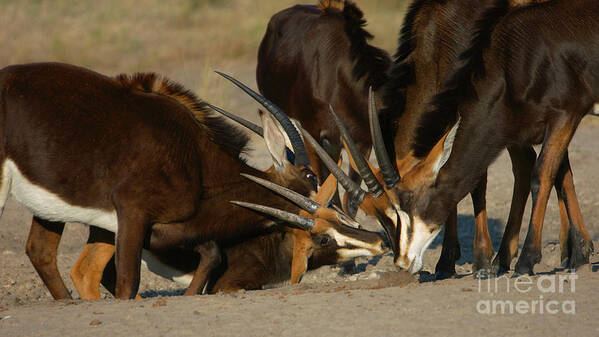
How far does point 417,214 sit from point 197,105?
6.42 ft

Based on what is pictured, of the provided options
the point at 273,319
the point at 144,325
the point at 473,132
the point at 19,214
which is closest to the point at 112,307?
the point at 144,325

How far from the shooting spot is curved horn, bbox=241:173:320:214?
6785 mm

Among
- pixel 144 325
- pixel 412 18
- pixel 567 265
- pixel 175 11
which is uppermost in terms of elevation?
pixel 175 11

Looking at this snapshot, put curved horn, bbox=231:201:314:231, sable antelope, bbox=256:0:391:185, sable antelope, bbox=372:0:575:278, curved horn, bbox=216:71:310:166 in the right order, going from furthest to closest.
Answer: sable antelope, bbox=256:0:391:185
sable antelope, bbox=372:0:575:278
curved horn, bbox=216:71:310:166
curved horn, bbox=231:201:314:231

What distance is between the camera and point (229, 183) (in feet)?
22.7

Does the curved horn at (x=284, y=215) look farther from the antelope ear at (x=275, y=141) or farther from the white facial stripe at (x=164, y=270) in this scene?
the white facial stripe at (x=164, y=270)

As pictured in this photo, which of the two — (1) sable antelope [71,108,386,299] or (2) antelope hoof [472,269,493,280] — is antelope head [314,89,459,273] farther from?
(2) antelope hoof [472,269,493,280]

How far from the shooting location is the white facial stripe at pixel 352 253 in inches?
272

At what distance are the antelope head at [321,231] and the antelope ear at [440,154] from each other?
2.16ft

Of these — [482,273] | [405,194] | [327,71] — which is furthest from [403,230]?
[327,71]

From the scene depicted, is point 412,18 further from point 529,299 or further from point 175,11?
point 175,11

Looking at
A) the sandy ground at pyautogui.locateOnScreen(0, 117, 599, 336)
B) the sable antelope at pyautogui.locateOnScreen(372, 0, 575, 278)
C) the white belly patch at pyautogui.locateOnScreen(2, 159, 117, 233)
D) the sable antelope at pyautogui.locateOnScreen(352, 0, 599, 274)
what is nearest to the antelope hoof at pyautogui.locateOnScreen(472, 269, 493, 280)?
the sable antelope at pyautogui.locateOnScreen(372, 0, 575, 278)

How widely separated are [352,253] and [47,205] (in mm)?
2362

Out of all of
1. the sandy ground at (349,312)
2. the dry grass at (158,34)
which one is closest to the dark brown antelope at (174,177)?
the sandy ground at (349,312)
